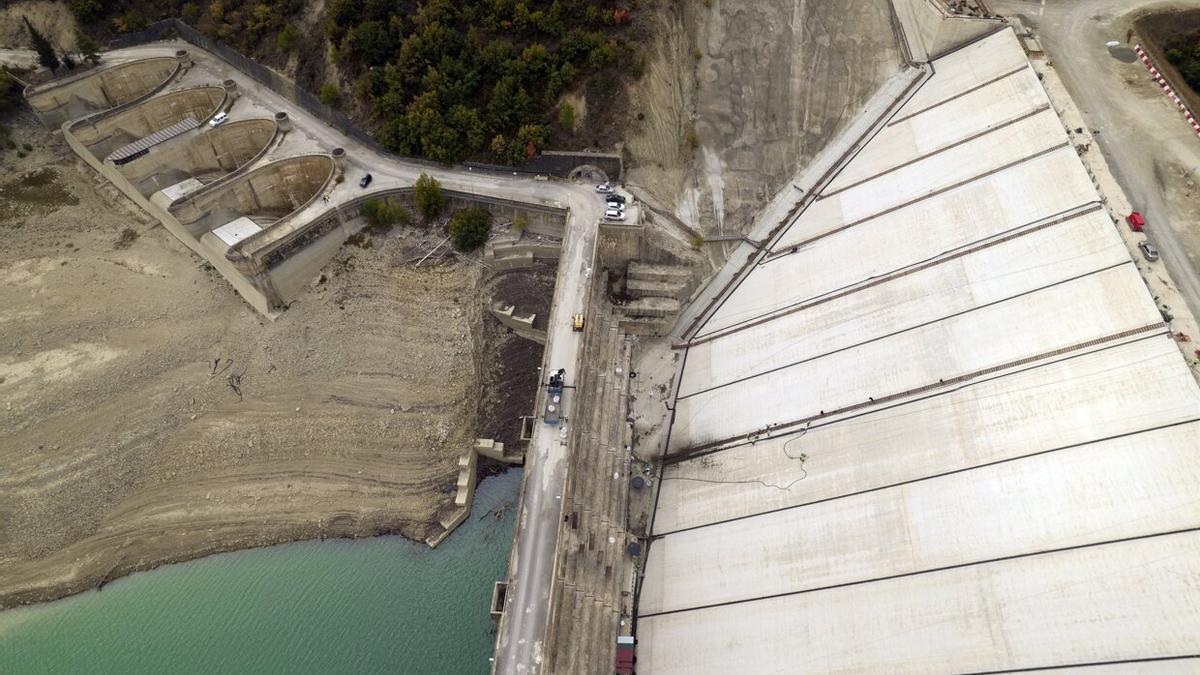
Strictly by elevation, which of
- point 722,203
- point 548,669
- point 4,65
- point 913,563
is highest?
point 4,65

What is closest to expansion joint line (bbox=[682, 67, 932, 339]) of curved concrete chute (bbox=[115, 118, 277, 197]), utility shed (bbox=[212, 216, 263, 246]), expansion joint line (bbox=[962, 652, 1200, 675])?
expansion joint line (bbox=[962, 652, 1200, 675])

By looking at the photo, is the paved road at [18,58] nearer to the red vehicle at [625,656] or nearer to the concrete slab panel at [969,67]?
the red vehicle at [625,656]

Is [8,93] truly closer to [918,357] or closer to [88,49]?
[88,49]

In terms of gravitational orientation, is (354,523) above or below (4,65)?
below

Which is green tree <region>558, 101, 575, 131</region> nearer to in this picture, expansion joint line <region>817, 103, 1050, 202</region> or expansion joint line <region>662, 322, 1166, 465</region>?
expansion joint line <region>817, 103, 1050, 202</region>

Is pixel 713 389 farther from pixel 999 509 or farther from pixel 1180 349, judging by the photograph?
pixel 1180 349

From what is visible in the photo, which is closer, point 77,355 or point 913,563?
point 913,563

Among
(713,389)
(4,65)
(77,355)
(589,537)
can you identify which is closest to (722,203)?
(713,389)

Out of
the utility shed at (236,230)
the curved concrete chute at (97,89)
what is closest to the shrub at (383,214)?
the utility shed at (236,230)
